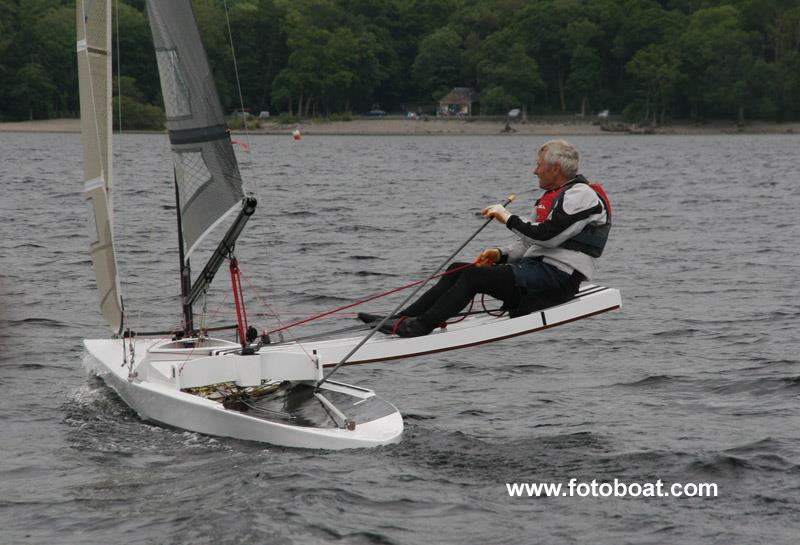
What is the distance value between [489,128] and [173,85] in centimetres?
11885

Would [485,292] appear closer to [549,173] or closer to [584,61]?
[549,173]

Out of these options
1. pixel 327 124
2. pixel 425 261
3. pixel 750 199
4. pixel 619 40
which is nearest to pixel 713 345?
pixel 425 261

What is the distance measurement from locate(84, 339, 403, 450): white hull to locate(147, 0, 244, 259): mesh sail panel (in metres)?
1.01

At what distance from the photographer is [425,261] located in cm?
2127

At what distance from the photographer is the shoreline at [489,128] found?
123938mm

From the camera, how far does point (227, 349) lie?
984 cm

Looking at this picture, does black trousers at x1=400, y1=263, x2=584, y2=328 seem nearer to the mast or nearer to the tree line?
the mast

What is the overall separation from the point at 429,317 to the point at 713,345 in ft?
16.8

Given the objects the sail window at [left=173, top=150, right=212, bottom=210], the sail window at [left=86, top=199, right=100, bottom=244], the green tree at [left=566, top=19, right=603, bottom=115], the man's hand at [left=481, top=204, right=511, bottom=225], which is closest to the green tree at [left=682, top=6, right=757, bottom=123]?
the green tree at [left=566, top=19, right=603, bottom=115]

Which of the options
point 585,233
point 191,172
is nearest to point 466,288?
point 585,233

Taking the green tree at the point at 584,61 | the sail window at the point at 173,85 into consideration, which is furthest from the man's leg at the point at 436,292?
the green tree at the point at 584,61

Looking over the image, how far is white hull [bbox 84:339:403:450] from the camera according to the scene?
874cm

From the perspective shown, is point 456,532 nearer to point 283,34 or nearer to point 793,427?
point 793,427

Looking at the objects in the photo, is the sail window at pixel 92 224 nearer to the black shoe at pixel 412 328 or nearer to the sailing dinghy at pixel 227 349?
the sailing dinghy at pixel 227 349
